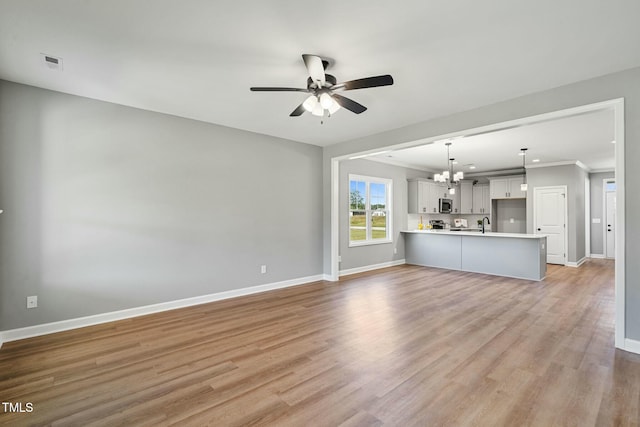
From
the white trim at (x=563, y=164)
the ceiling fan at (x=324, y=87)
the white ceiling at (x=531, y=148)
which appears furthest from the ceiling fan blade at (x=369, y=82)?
the white trim at (x=563, y=164)

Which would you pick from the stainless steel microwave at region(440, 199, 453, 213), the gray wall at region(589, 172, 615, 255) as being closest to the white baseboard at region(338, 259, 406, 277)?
the stainless steel microwave at region(440, 199, 453, 213)

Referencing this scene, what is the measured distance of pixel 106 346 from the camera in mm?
3002

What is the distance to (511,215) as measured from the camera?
31.1ft

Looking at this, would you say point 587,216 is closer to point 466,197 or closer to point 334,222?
point 466,197

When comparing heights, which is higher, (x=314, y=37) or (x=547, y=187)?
(x=314, y=37)

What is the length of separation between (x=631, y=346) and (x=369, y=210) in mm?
4840

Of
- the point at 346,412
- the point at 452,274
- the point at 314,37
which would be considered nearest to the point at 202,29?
the point at 314,37

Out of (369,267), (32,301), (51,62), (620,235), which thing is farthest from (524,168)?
(32,301)

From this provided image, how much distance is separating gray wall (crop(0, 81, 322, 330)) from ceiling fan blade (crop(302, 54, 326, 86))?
2.57 m

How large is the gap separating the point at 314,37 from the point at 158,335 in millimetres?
3356

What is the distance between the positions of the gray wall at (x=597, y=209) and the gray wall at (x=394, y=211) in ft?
16.6

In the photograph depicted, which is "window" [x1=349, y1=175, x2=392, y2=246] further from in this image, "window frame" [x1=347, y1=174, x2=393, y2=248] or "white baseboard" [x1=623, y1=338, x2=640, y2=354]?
"white baseboard" [x1=623, y1=338, x2=640, y2=354]

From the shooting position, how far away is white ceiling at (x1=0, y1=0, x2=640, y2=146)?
2.11 metres

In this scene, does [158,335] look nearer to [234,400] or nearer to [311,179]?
[234,400]
